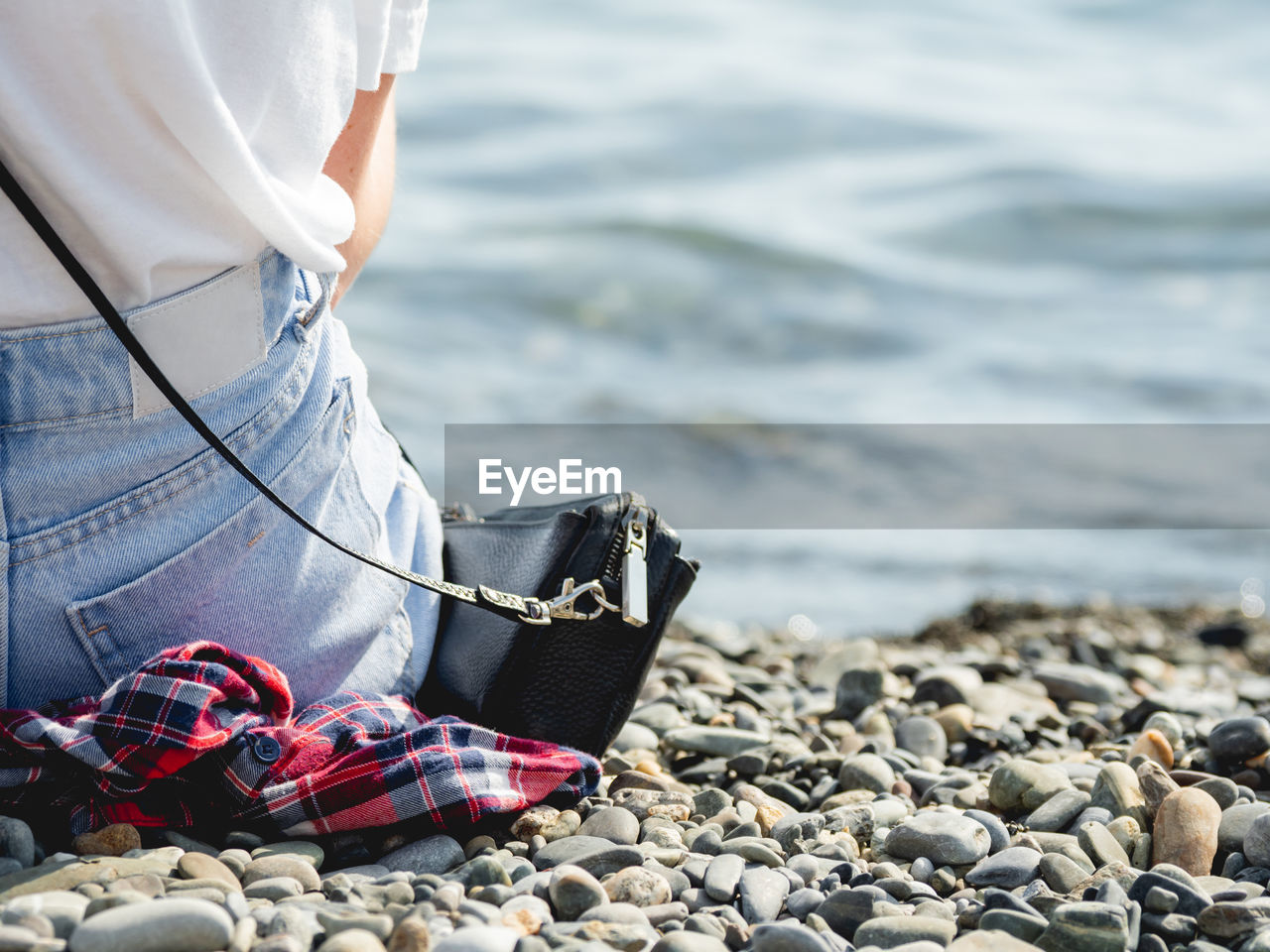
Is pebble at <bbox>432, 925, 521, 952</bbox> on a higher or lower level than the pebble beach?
higher

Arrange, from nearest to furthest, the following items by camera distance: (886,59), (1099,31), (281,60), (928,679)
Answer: (281,60) < (928,679) < (886,59) < (1099,31)

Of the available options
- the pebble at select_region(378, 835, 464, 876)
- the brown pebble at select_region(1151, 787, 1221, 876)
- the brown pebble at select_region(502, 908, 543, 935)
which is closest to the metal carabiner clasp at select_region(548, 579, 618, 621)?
the pebble at select_region(378, 835, 464, 876)

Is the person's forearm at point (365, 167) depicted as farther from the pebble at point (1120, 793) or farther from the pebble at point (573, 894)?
the pebble at point (1120, 793)

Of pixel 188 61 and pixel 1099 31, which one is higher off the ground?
pixel 1099 31

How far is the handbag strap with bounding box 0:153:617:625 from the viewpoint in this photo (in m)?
1.41

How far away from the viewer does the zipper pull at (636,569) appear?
1853mm

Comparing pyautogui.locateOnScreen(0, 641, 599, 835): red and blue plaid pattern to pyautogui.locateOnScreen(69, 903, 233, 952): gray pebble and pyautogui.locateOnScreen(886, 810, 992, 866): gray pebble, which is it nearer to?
pyautogui.locateOnScreen(69, 903, 233, 952): gray pebble

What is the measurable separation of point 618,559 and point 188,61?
87 centimetres

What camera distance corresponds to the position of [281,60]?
1.48m

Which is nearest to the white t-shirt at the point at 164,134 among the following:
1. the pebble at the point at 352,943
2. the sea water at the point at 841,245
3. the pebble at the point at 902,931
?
the pebble at the point at 352,943

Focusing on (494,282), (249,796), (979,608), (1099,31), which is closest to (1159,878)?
(249,796)

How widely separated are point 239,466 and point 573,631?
0.54m

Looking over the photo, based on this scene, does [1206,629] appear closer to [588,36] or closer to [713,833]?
[713,833]

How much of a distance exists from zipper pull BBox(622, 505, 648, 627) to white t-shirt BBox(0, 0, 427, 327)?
571mm
